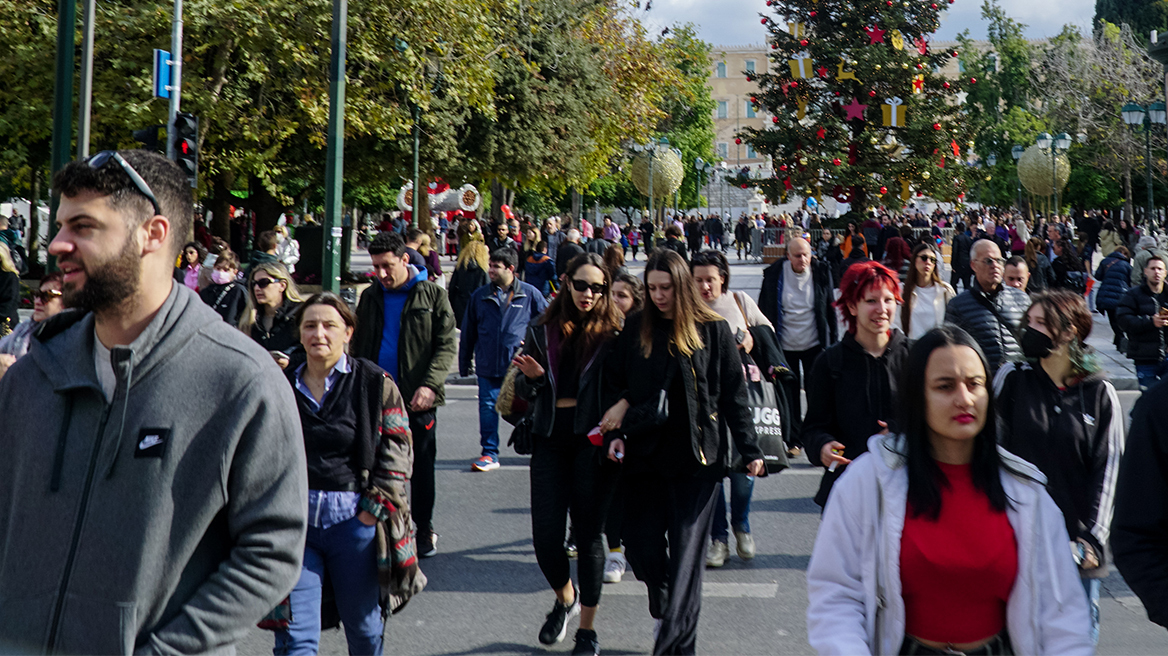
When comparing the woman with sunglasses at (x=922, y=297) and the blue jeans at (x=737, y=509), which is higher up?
the woman with sunglasses at (x=922, y=297)

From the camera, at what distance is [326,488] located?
4.41 m

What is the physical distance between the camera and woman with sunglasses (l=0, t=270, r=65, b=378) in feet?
17.7

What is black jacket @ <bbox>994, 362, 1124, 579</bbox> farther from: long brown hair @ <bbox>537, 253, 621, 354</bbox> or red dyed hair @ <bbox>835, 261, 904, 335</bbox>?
long brown hair @ <bbox>537, 253, 621, 354</bbox>

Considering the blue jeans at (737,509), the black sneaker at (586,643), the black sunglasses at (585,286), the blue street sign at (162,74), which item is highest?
the blue street sign at (162,74)

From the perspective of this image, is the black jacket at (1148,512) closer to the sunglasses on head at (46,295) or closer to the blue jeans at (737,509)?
the blue jeans at (737,509)

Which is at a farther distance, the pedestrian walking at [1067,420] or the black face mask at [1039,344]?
the black face mask at [1039,344]

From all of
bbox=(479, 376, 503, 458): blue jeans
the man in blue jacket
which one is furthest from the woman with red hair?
bbox=(479, 376, 503, 458): blue jeans

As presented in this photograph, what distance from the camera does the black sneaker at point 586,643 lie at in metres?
5.32

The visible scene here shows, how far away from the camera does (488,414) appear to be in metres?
9.54

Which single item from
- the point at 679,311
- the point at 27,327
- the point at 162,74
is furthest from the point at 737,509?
the point at 162,74

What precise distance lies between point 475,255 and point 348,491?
29.6 feet

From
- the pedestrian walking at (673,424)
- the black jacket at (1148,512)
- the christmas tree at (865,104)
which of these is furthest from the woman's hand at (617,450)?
the christmas tree at (865,104)

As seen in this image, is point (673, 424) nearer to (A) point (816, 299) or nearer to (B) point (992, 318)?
(B) point (992, 318)

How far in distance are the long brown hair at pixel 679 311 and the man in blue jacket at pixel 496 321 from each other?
4.04m
